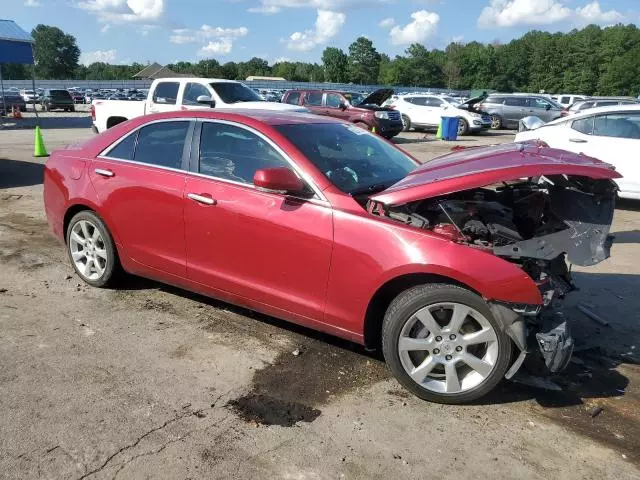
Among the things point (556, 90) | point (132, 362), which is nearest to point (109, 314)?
point (132, 362)

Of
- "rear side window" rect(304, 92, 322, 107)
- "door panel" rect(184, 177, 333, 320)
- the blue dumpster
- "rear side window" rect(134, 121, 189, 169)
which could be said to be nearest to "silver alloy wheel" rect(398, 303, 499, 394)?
"door panel" rect(184, 177, 333, 320)

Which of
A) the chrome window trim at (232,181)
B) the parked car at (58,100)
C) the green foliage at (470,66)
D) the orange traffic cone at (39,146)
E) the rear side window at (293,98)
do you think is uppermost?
the green foliage at (470,66)

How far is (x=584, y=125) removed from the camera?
29.4 ft

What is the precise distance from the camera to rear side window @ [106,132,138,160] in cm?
467

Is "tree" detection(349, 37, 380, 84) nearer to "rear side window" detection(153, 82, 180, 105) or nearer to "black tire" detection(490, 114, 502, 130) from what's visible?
"black tire" detection(490, 114, 502, 130)

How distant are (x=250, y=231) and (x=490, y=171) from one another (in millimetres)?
1617

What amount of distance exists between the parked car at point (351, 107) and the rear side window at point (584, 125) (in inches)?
368

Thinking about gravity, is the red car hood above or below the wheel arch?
above

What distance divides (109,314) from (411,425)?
8.68ft

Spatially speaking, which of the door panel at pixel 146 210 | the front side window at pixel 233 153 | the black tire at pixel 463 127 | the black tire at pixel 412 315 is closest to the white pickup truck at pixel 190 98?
the door panel at pixel 146 210

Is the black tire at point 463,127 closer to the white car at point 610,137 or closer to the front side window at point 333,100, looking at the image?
the front side window at point 333,100

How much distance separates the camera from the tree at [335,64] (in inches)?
4776

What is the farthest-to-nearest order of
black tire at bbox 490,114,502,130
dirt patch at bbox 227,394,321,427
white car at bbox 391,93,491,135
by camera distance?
black tire at bbox 490,114,502,130 < white car at bbox 391,93,491,135 < dirt patch at bbox 227,394,321,427

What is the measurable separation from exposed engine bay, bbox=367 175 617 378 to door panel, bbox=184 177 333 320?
0.46 m
